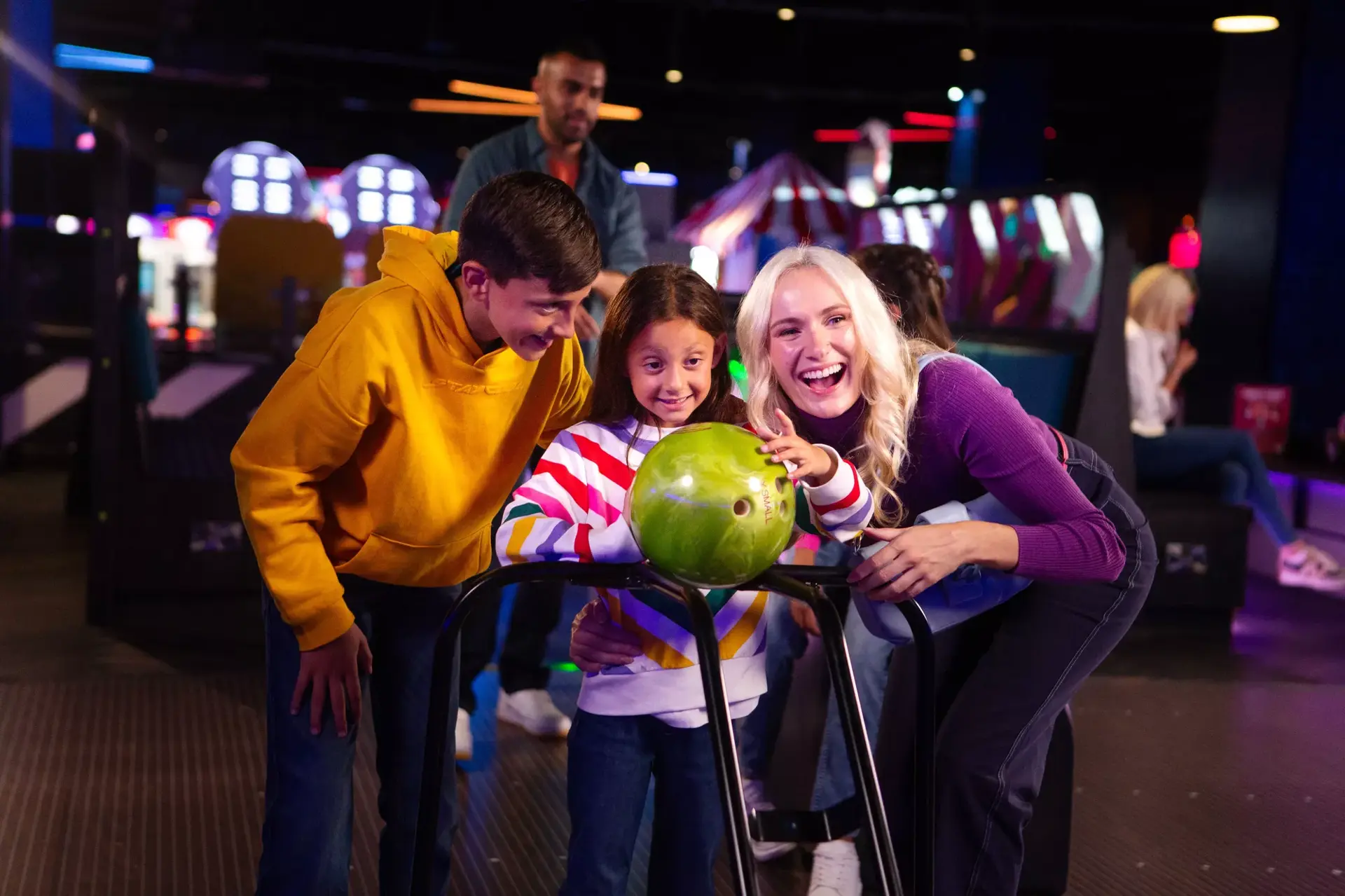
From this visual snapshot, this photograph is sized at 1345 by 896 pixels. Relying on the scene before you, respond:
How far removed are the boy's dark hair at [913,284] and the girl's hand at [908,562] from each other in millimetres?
1148

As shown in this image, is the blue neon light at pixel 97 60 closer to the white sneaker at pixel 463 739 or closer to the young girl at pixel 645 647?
the white sneaker at pixel 463 739

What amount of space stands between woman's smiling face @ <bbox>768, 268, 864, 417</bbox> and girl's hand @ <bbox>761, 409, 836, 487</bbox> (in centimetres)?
20

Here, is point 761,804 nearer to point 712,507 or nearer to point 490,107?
point 712,507

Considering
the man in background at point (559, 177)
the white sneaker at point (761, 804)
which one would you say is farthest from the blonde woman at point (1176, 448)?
the white sneaker at point (761, 804)

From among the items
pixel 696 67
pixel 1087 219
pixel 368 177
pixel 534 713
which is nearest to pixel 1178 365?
pixel 1087 219

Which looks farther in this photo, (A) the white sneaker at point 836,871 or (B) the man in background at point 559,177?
(B) the man in background at point 559,177

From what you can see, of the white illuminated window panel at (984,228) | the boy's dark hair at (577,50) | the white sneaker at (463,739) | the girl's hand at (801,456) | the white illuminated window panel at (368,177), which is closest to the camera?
the girl's hand at (801,456)

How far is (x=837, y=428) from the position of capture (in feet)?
6.57

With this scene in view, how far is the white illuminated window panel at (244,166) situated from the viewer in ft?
42.3

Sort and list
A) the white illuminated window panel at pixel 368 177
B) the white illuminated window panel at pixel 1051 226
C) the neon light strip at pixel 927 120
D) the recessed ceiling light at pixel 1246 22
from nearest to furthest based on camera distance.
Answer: the white illuminated window panel at pixel 1051 226, the recessed ceiling light at pixel 1246 22, the white illuminated window panel at pixel 368 177, the neon light strip at pixel 927 120

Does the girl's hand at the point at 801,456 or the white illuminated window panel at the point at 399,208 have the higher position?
the white illuminated window panel at the point at 399,208

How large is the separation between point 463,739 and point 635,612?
1664 mm

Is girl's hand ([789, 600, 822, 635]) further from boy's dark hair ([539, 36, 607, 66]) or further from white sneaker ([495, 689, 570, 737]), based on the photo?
boy's dark hair ([539, 36, 607, 66])

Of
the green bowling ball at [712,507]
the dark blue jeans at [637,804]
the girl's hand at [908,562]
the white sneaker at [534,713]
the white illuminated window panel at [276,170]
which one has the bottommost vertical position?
the white sneaker at [534,713]
